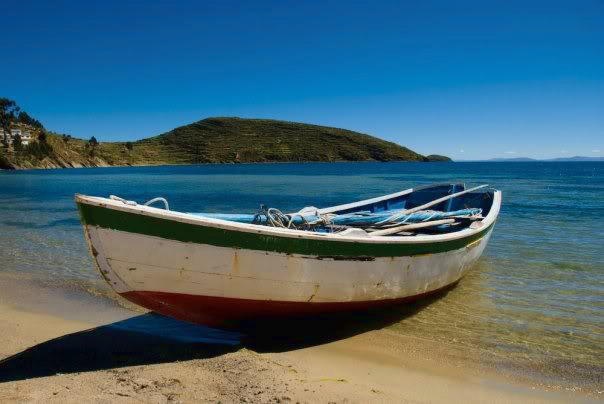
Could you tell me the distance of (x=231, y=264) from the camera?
4.80m

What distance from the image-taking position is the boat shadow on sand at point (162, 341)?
4.67m

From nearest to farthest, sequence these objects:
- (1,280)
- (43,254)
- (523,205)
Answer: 1. (1,280)
2. (43,254)
3. (523,205)

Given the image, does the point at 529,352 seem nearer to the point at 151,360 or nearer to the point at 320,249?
the point at 320,249

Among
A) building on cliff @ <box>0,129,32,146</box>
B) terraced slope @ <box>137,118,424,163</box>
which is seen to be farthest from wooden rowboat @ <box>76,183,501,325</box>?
terraced slope @ <box>137,118,424,163</box>

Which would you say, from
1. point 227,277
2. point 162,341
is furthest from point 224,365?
point 162,341

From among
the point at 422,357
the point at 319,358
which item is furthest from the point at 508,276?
the point at 319,358

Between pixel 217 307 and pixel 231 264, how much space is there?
24.0 inches

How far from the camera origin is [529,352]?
18.2ft

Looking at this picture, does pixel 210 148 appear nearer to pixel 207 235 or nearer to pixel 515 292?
pixel 515 292

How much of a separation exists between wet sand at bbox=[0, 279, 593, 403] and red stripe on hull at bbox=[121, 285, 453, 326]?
0.33m

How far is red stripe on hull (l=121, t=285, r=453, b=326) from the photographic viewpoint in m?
4.94

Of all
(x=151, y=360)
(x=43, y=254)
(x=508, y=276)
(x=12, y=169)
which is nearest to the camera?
(x=151, y=360)

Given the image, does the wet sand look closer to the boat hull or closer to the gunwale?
the boat hull

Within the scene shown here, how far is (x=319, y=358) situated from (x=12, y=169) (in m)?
107
